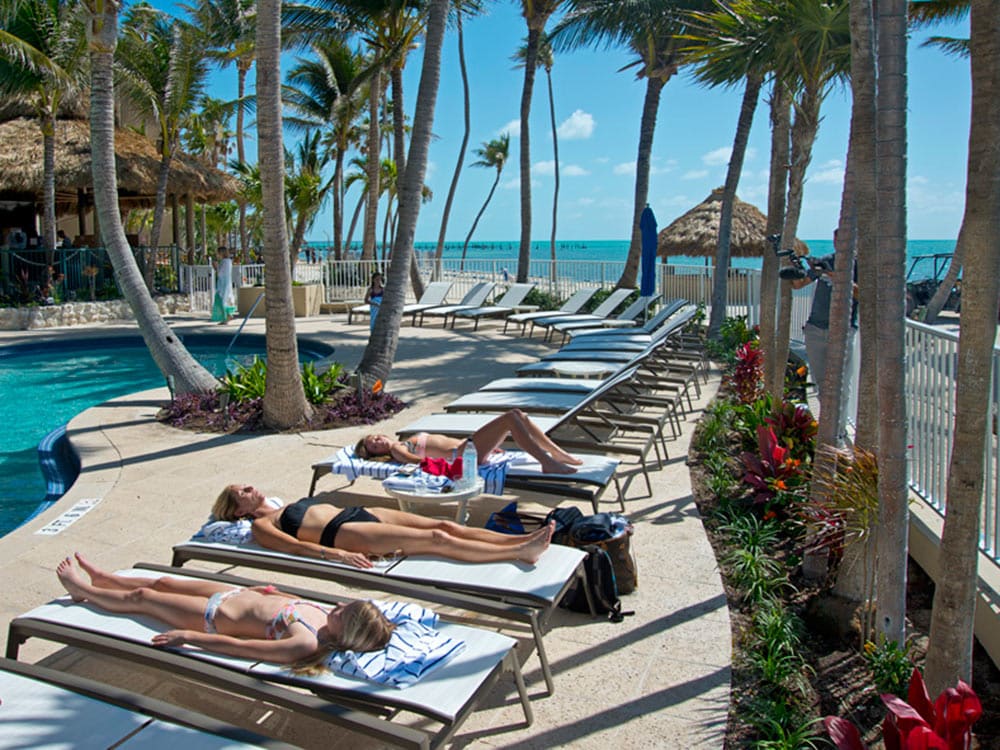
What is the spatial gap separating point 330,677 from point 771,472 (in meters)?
3.44

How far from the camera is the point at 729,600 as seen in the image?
4047mm

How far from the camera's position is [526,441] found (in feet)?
16.6

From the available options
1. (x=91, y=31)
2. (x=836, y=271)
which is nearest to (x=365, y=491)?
(x=836, y=271)

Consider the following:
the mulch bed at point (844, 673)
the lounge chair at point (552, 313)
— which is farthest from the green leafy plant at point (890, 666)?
the lounge chair at point (552, 313)

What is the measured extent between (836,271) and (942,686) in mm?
2114

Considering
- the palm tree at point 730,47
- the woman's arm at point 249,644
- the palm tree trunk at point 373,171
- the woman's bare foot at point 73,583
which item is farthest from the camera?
the palm tree trunk at point 373,171

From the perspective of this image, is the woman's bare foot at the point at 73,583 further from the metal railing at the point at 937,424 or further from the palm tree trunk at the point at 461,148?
the palm tree trunk at the point at 461,148

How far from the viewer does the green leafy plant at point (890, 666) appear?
124 inches

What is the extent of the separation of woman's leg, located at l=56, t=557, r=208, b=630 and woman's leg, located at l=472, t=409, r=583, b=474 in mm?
2353

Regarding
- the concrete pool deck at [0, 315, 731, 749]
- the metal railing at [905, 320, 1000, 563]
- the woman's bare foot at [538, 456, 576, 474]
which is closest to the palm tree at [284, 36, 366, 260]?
the concrete pool deck at [0, 315, 731, 749]

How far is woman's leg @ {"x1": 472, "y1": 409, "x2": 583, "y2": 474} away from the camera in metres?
5.00

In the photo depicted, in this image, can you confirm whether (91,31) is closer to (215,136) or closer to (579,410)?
(579,410)

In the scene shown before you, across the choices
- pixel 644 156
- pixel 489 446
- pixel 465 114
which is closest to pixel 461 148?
pixel 465 114

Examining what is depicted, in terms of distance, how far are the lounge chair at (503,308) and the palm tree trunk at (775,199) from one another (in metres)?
7.46
